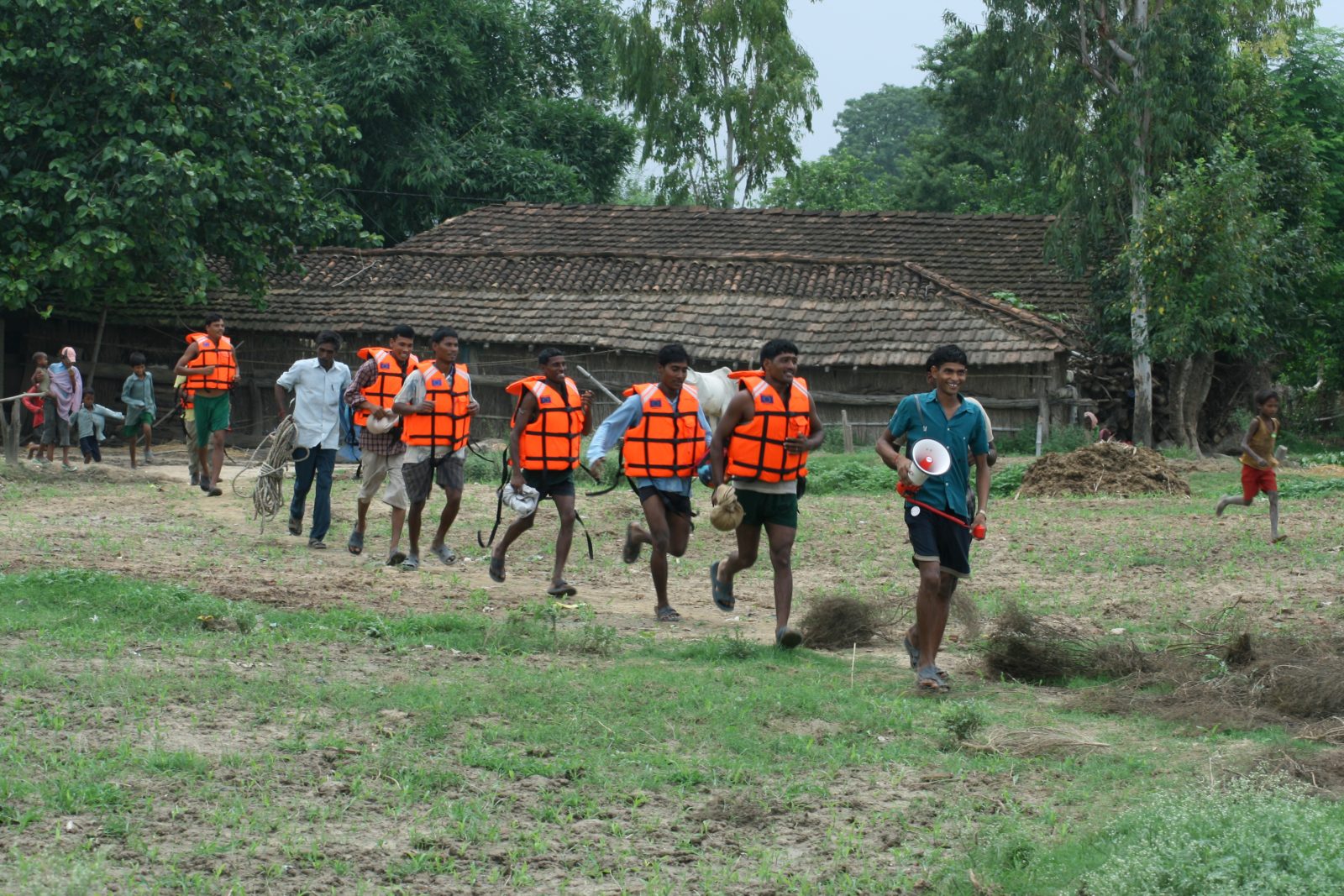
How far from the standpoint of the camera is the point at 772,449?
9383 millimetres

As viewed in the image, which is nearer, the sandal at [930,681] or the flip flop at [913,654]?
the sandal at [930,681]

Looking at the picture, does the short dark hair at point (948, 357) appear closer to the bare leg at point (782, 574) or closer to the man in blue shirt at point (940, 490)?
the man in blue shirt at point (940, 490)

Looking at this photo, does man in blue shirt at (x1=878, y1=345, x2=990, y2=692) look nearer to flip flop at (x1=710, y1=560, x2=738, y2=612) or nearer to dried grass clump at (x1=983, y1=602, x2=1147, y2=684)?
dried grass clump at (x1=983, y1=602, x2=1147, y2=684)

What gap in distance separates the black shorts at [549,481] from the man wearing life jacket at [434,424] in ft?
3.45

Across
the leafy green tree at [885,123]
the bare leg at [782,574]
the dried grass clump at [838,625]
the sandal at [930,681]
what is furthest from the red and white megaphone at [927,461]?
the leafy green tree at [885,123]

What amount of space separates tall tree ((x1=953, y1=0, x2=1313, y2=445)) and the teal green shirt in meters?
17.8

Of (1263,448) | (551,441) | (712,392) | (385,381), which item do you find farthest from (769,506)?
(712,392)

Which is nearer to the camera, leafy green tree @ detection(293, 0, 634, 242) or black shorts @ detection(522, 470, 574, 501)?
black shorts @ detection(522, 470, 574, 501)

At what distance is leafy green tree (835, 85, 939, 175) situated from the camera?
265ft

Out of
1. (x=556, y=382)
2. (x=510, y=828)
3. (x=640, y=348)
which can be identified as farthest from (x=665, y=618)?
(x=640, y=348)

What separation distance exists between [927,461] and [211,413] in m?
10.7

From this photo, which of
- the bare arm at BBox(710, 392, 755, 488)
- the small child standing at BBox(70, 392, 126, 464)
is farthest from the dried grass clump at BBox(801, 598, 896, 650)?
the small child standing at BBox(70, 392, 126, 464)

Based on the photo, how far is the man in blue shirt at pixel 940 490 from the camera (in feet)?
26.5

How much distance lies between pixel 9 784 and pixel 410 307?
2280 cm
